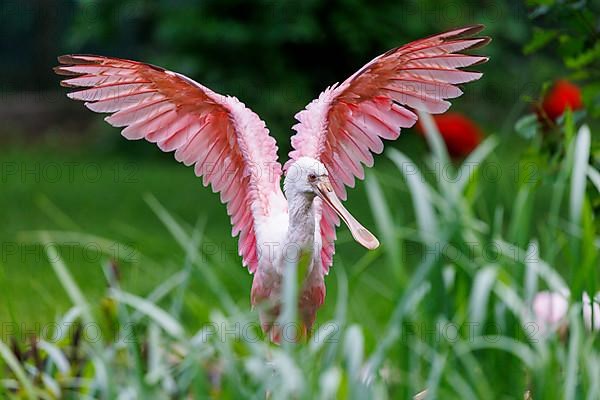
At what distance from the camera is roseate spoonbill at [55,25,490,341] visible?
1610mm

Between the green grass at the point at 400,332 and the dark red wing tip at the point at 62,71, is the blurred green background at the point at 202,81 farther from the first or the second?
the dark red wing tip at the point at 62,71

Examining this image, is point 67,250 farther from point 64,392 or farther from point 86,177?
point 64,392

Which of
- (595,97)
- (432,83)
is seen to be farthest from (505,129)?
(432,83)

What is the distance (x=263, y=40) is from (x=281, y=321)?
21.8 ft

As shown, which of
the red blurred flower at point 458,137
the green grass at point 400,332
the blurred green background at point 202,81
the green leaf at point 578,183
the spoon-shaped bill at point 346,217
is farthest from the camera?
the red blurred flower at point 458,137

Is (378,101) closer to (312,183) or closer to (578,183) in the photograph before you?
(312,183)

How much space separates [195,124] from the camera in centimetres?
167

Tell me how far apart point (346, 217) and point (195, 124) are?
0.89ft

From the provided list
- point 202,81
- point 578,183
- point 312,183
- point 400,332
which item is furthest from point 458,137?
point 312,183

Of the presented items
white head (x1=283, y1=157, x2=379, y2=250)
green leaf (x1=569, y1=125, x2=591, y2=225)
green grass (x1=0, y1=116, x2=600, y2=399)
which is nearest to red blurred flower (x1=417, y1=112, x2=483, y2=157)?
green grass (x1=0, y1=116, x2=600, y2=399)

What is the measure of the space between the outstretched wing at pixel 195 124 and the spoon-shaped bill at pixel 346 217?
12cm

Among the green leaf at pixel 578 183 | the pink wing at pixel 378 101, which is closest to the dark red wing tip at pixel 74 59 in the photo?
the pink wing at pixel 378 101

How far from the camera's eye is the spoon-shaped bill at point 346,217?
1.54 meters

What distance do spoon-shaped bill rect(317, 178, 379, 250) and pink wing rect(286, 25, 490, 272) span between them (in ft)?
0.26
